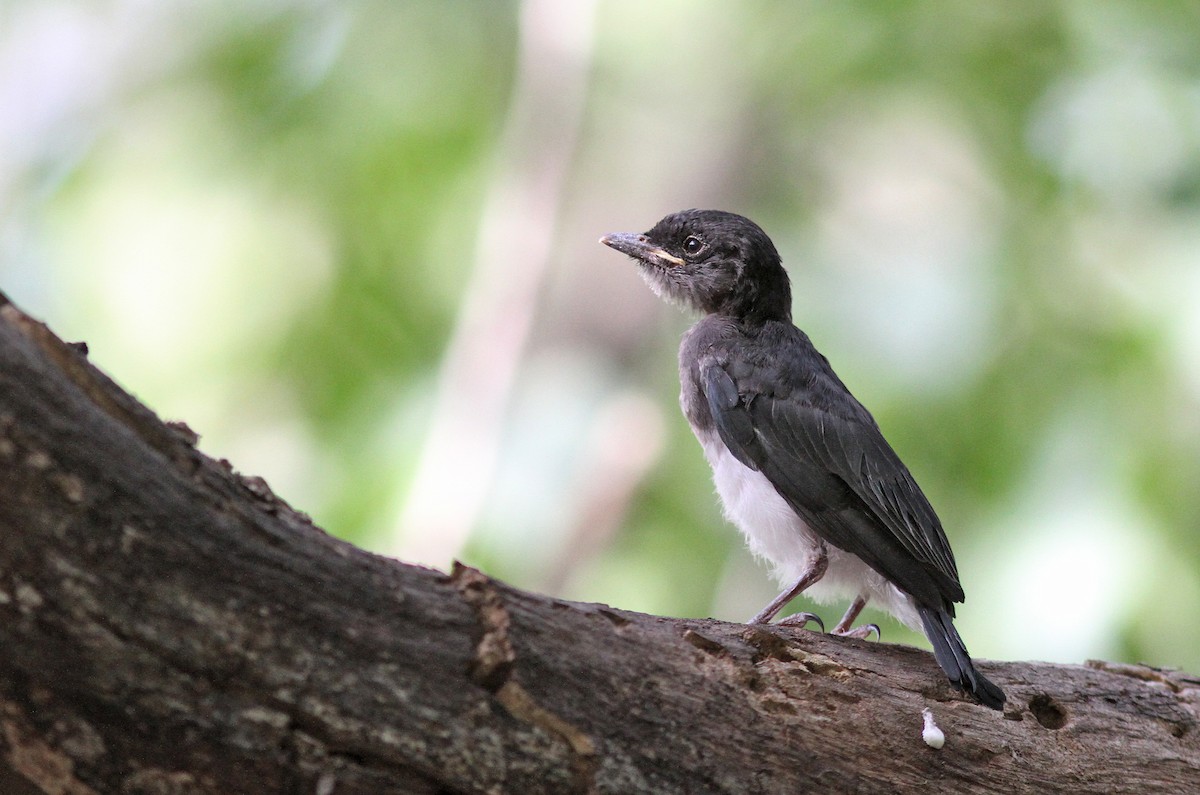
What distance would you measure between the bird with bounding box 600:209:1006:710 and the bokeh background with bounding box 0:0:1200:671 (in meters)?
1.79

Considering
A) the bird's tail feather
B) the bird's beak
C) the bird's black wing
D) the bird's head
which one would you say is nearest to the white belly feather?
the bird's black wing

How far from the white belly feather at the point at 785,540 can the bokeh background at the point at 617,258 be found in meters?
1.67

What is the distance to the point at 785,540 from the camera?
4766mm

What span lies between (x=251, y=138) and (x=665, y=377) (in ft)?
10.8

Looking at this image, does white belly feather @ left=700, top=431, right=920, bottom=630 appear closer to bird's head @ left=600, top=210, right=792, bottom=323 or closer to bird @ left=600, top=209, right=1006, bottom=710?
bird @ left=600, top=209, right=1006, bottom=710

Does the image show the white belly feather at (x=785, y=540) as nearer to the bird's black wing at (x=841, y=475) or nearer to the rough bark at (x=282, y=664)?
the bird's black wing at (x=841, y=475)

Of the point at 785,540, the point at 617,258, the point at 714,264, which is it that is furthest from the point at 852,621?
the point at 617,258

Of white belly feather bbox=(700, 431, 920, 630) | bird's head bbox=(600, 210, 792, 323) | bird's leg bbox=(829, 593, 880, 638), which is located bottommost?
bird's leg bbox=(829, 593, 880, 638)

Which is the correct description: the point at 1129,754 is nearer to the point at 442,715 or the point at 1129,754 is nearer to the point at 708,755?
the point at 708,755

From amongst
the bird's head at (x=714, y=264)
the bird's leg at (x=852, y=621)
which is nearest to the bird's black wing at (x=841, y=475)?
the bird's leg at (x=852, y=621)

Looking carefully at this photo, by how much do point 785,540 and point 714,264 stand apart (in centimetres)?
A: 146

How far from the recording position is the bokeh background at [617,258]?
6.59 m

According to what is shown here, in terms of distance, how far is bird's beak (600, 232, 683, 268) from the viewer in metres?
5.78

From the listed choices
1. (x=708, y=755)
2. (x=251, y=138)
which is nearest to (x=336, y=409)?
(x=251, y=138)
